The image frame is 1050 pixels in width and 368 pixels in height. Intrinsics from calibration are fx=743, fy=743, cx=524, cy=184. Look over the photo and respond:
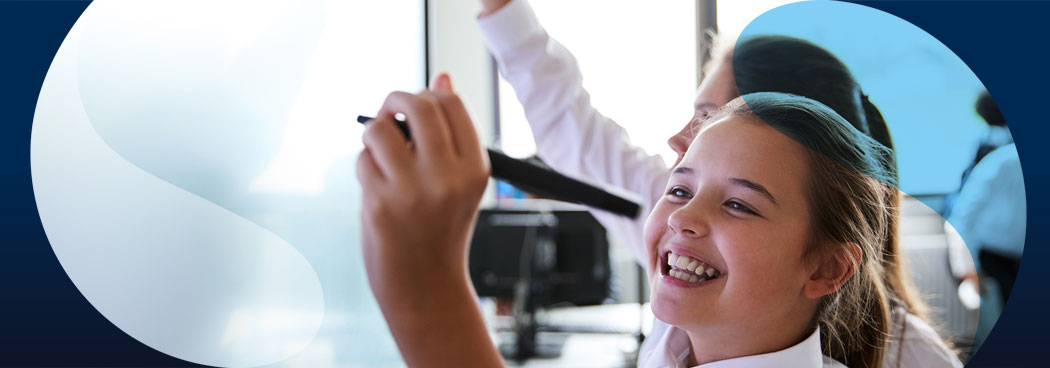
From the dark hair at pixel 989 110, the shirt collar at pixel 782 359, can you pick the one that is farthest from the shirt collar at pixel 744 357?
the dark hair at pixel 989 110

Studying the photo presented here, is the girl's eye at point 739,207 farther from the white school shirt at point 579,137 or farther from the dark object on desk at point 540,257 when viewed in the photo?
the dark object on desk at point 540,257

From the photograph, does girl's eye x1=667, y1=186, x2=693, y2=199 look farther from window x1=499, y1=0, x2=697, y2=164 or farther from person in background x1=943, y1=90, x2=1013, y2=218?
window x1=499, y1=0, x2=697, y2=164

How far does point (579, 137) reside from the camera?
94 cm

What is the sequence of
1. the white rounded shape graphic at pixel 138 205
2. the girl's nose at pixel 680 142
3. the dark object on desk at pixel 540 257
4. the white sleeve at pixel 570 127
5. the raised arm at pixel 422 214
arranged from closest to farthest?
the raised arm at pixel 422 214, the white rounded shape graphic at pixel 138 205, the girl's nose at pixel 680 142, the white sleeve at pixel 570 127, the dark object on desk at pixel 540 257

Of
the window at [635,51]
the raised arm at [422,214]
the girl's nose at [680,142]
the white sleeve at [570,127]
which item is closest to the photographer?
the raised arm at [422,214]

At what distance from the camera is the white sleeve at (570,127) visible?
2.71 ft

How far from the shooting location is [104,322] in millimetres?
432

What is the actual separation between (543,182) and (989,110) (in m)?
0.33

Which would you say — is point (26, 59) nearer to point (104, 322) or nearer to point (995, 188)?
point (104, 322)

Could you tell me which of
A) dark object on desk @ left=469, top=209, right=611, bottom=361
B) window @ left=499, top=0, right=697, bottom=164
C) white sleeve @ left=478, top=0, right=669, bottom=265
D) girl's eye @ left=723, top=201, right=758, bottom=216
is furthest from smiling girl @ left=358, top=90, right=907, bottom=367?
window @ left=499, top=0, right=697, bottom=164

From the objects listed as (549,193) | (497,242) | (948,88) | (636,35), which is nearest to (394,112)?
(549,193)

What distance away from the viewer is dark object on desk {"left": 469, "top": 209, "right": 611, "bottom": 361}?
9.22 ft

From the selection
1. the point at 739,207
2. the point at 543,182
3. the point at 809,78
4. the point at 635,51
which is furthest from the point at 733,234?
the point at 635,51

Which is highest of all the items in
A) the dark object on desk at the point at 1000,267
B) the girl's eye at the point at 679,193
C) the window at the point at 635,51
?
the window at the point at 635,51
